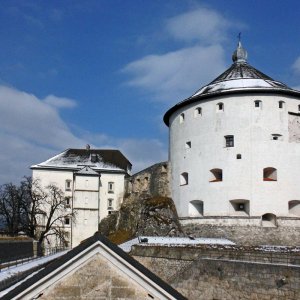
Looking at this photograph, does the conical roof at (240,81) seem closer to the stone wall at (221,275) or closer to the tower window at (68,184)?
the stone wall at (221,275)

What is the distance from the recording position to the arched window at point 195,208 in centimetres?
3300

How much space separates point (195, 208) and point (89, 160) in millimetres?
18617

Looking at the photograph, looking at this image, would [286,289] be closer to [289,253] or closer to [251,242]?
[289,253]

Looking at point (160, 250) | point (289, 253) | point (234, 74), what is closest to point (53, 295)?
point (289, 253)

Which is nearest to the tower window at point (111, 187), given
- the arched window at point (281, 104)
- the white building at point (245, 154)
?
the white building at point (245, 154)

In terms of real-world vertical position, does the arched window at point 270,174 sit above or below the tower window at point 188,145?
below

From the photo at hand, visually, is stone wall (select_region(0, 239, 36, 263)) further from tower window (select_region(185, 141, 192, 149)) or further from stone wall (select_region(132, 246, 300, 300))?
tower window (select_region(185, 141, 192, 149))

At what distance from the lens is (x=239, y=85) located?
32438 millimetres

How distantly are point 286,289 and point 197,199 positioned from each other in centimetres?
1927

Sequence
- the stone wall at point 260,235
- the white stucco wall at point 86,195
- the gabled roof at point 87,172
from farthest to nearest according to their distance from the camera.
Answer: the gabled roof at point 87,172
the white stucco wall at point 86,195
the stone wall at point 260,235

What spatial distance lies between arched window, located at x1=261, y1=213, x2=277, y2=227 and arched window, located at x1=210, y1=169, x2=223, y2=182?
3965 mm

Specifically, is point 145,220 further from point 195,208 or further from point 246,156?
point 246,156

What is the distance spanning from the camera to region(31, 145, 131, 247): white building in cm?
4447

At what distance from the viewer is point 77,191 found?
148ft
